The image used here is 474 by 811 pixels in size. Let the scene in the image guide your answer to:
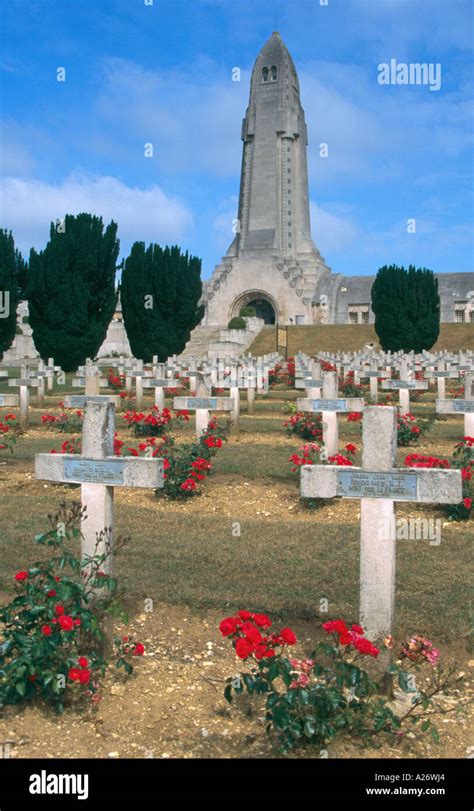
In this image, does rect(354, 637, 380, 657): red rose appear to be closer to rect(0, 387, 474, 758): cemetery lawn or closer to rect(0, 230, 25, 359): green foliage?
rect(0, 387, 474, 758): cemetery lawn

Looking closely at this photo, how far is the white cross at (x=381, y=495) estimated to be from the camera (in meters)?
4.08

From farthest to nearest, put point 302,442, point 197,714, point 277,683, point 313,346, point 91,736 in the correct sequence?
point 313,346, point 302,442, point 277,683, point 197,714, point 91,736

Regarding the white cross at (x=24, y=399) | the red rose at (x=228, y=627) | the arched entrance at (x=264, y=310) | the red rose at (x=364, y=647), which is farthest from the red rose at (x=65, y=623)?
the arched entrance at (x=264, y=310)

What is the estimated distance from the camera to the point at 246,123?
4966 centimetres

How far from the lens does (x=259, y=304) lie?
49.3 m

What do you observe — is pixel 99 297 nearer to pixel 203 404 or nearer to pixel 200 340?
pixel 200 340

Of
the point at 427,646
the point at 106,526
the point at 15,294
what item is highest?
the point at 15,294

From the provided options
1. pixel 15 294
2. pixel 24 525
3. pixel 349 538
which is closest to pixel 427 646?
pixel 349 538

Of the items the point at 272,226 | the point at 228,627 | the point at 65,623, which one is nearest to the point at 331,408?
the point at 228,627

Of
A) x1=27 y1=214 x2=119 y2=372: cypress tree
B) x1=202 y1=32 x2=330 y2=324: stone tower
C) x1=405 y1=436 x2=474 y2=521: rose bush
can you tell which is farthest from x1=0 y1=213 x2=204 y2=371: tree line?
x1=405 y1=436 x2=474 y2=521: rose bush

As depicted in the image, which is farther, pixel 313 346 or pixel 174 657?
pixel 313 346

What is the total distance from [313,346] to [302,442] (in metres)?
24.4

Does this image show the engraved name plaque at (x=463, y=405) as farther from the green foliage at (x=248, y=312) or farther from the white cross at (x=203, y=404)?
→ the green foliage at (x=248, y=312)
